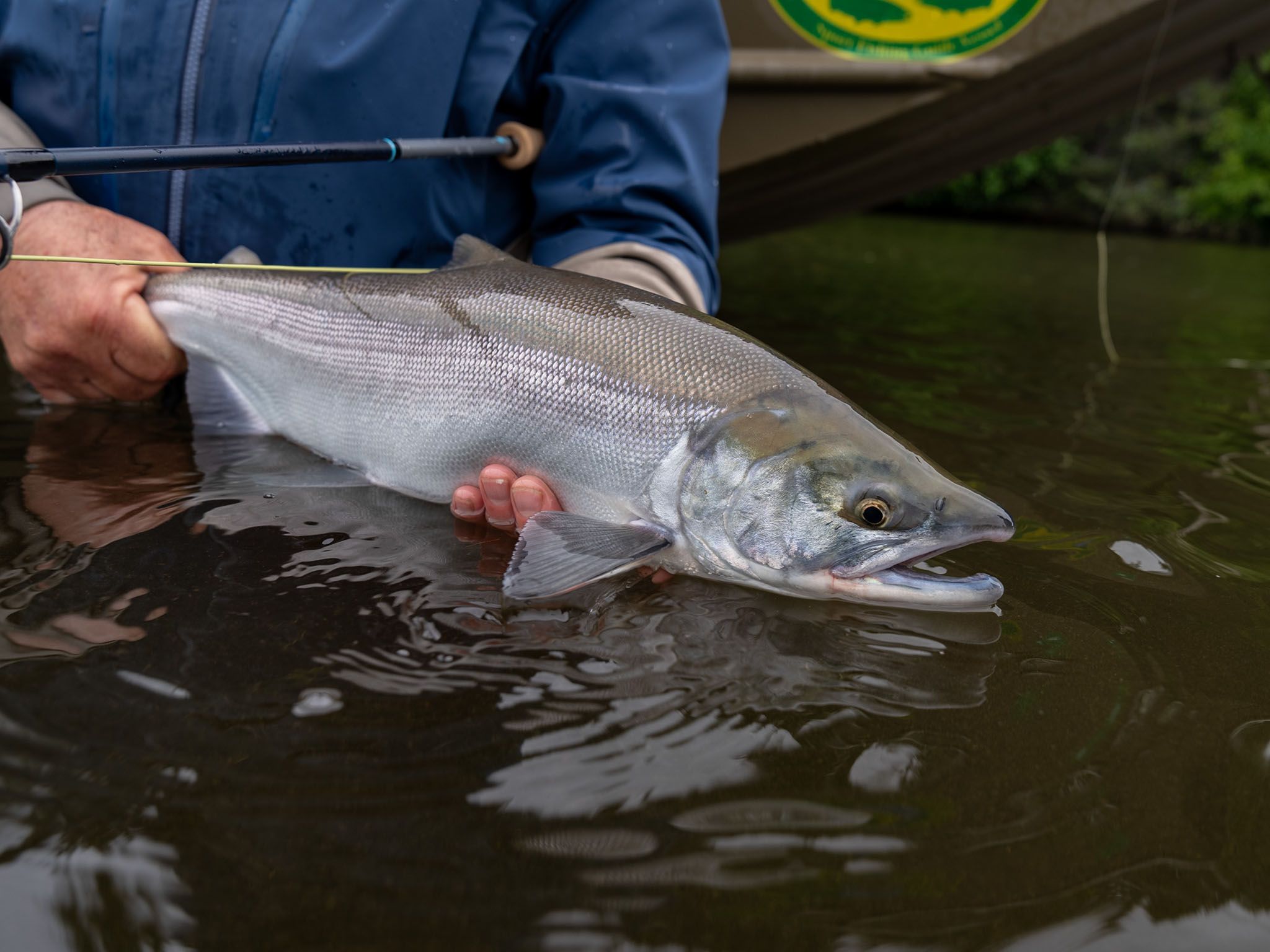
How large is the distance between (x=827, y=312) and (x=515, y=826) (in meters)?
6.02

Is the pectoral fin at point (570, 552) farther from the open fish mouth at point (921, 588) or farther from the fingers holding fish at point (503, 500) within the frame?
the open fish mouth at point (921, 588)

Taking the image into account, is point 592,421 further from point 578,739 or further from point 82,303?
point 82,303

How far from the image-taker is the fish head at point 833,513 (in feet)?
7.05

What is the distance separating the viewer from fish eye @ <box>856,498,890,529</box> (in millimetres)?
2156

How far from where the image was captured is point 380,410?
9.05ft

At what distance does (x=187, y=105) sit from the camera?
3.04m

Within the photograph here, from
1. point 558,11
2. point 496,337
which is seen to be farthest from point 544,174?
point 496,337

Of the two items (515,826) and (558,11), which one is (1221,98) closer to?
(558,11)

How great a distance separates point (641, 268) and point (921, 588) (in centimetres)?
140

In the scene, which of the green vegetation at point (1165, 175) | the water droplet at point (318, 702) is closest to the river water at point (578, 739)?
the water droplet at point (318, 702)

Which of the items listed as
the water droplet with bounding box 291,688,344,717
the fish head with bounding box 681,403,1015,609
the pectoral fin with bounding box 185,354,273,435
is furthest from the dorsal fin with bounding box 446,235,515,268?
the water droplet with bounding box 291,688,344,717

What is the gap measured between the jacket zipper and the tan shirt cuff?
1175 mm

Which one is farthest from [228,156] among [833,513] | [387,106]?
[833,513]

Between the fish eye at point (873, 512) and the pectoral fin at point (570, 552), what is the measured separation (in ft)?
1.42
